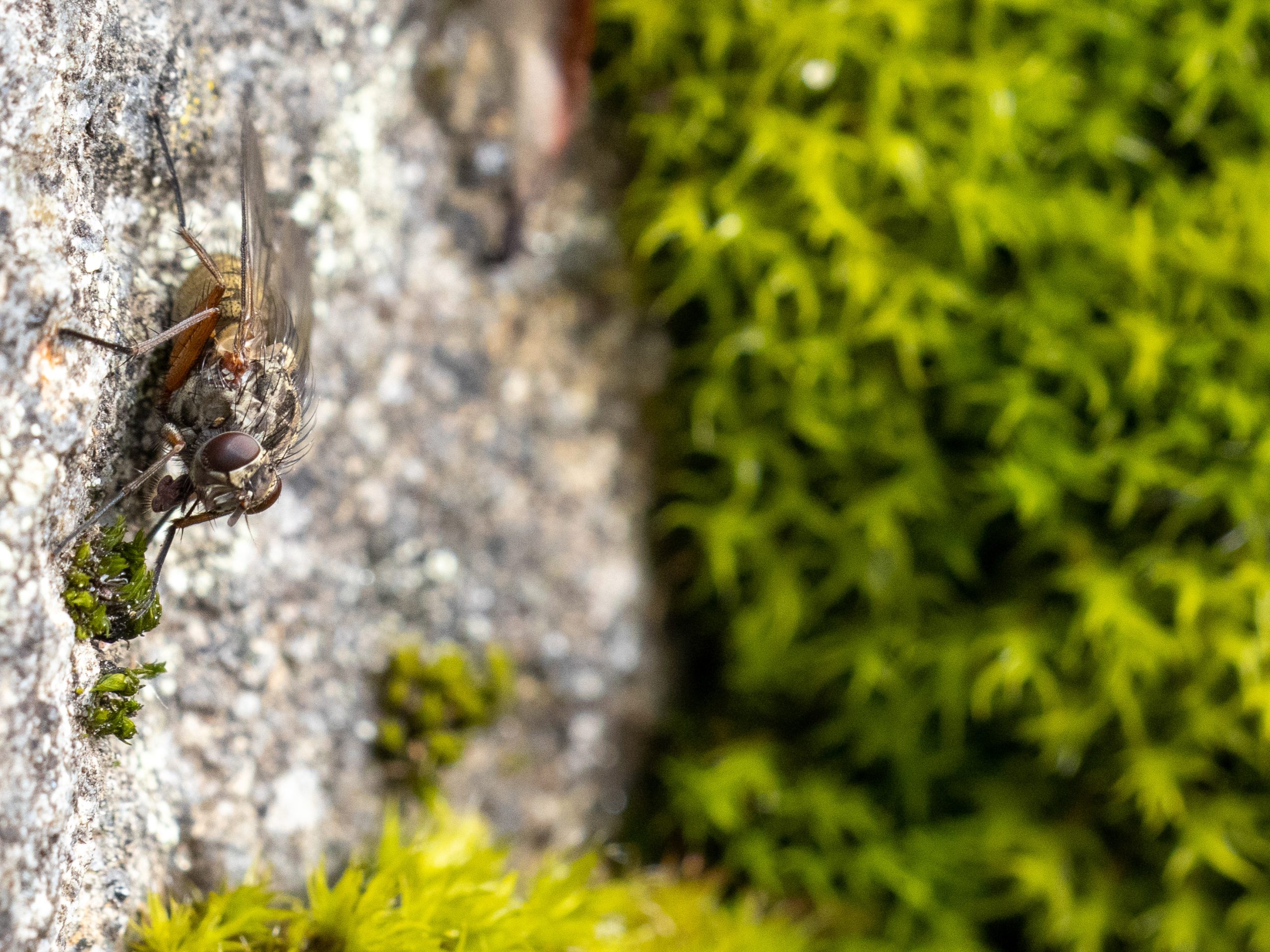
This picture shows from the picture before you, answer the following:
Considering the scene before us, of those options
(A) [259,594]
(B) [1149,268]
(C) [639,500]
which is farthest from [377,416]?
(B) [1149,268]

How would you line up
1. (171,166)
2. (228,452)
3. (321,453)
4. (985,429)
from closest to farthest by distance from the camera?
(228,452) → (171,166) → (321,453) → (985,429)

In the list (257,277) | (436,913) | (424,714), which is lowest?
(436,913)

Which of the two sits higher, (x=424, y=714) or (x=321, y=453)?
(x=321, y=453)

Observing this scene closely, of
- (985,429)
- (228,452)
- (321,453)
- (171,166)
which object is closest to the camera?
(228,452)

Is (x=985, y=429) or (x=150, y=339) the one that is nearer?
(x=150, y=339)

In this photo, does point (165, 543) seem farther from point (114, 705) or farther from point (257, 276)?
point (257, 276)

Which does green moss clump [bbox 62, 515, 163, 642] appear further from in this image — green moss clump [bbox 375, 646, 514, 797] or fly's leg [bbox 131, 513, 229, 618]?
green moss clump [bbox 375, 646, 514, 797]

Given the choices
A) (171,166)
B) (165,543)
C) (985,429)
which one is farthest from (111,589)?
(985,429)

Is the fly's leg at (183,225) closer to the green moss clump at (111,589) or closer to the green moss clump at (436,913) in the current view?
the green moss clump at (111,589)
